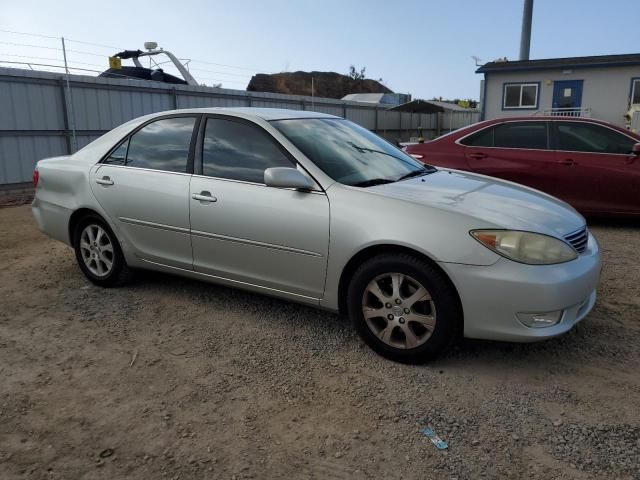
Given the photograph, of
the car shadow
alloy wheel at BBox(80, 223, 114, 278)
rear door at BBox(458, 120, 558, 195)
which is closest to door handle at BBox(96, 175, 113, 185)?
alloy wheel at BBox(80, 223, 114, 278)

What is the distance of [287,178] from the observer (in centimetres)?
341

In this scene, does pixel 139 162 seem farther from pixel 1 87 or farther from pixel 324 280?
pixel 1 87

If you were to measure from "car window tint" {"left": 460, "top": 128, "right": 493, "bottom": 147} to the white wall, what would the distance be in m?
13.5

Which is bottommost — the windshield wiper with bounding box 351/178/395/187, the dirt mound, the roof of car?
the windshield wiper with bounding box 351/178/395/187

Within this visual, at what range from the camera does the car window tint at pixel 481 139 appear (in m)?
7.32

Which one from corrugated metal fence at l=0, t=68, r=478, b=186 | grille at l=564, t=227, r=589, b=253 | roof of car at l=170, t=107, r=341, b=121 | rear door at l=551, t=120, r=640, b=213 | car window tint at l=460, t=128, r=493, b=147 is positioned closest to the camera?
grille at l=564, t=227, r=589, b=253

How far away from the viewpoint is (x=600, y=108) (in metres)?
19.2

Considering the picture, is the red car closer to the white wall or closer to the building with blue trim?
the building with blue trim

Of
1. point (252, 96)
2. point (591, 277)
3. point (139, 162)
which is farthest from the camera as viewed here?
point (252, 96)

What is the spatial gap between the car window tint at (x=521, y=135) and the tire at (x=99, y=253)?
5.08 meters

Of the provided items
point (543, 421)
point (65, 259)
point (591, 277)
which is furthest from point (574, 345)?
point (65, 259)

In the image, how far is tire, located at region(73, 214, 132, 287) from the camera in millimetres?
4566

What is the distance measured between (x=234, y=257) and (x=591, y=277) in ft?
7.47

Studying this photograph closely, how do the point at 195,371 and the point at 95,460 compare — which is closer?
the point at 95,460
